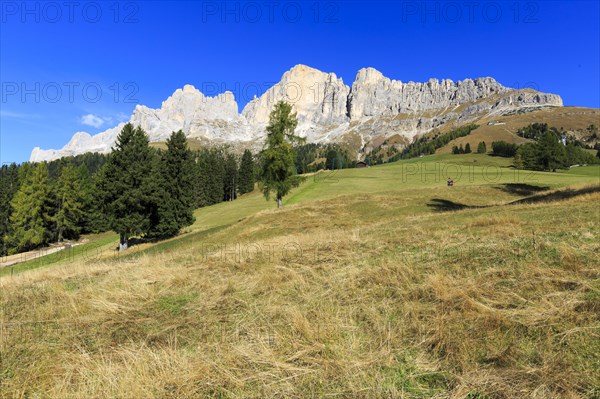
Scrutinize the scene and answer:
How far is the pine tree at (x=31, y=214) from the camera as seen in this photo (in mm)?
52031

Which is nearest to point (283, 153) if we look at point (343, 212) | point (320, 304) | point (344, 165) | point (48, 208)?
point (343, 212)

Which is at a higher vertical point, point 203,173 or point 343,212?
point 203,173

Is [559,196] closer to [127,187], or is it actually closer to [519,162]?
[127,187]

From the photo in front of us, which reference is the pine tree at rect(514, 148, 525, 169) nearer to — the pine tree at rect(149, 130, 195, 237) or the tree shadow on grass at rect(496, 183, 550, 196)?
the tree shadow on grass at rect(496, 183, 550, 196)

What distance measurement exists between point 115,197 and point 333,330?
36956 mm

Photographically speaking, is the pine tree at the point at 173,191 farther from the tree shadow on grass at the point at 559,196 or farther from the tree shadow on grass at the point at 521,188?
the tree shadow on grass at the point at 521,188

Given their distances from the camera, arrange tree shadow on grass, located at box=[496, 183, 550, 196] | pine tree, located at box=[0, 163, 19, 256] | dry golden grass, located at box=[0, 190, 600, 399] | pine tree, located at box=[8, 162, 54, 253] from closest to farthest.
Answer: dry golden grass, located at box=[0, 190, 600, 399] < tree shadow on grass, located at box=[496, 183, 550, 196] < pine tree, located at box=[8, 162, 54, 253] < pine tree, located at box=[0, 163, 19, 256]

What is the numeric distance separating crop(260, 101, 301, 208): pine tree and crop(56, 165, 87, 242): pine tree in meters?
42.3

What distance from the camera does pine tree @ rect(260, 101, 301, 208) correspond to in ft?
128

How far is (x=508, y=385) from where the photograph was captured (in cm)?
304

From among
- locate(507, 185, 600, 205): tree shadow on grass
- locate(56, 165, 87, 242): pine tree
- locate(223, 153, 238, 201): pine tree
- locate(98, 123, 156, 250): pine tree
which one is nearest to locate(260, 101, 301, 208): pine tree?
locate(98, 123, 156, 250): pine tree

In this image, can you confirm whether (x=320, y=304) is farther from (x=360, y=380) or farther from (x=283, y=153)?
(x=283, y=153)

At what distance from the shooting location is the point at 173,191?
37625mm

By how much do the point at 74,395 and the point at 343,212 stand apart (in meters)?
29.7
